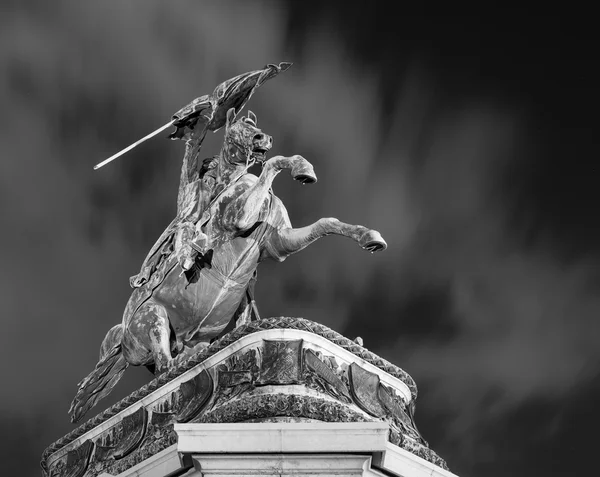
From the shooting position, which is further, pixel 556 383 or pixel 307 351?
pixel 556 383

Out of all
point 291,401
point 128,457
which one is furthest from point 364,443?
point 128,457

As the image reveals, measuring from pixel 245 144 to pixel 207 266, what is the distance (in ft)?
5.28

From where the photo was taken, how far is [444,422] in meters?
21.2

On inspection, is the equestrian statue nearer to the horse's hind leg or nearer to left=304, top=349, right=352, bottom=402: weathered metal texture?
the horse's hind leg

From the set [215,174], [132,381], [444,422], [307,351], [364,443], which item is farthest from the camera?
[132,381]

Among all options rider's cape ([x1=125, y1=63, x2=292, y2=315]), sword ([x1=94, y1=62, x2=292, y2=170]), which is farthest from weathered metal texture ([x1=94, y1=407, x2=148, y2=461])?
sword ([x1=94, y1=62, x2=292, y2=170])

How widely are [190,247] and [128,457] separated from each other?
2.80 meters

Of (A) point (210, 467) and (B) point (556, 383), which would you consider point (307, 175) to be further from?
(B) point (556, 383)

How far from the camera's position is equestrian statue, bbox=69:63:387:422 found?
1298 centimetres

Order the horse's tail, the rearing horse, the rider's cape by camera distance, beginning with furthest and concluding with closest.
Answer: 1. the horse's tail
2. the rider's cape
3. the rearing horse

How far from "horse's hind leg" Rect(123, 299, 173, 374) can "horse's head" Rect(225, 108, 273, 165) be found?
2043 mm

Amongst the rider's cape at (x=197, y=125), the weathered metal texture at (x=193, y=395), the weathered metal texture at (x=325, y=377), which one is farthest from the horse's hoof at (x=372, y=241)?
the rider's cape at (x=197, y=125)

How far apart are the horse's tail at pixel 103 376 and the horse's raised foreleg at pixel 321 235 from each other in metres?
2.10

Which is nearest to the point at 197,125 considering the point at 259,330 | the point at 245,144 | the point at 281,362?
the point at 245,144
